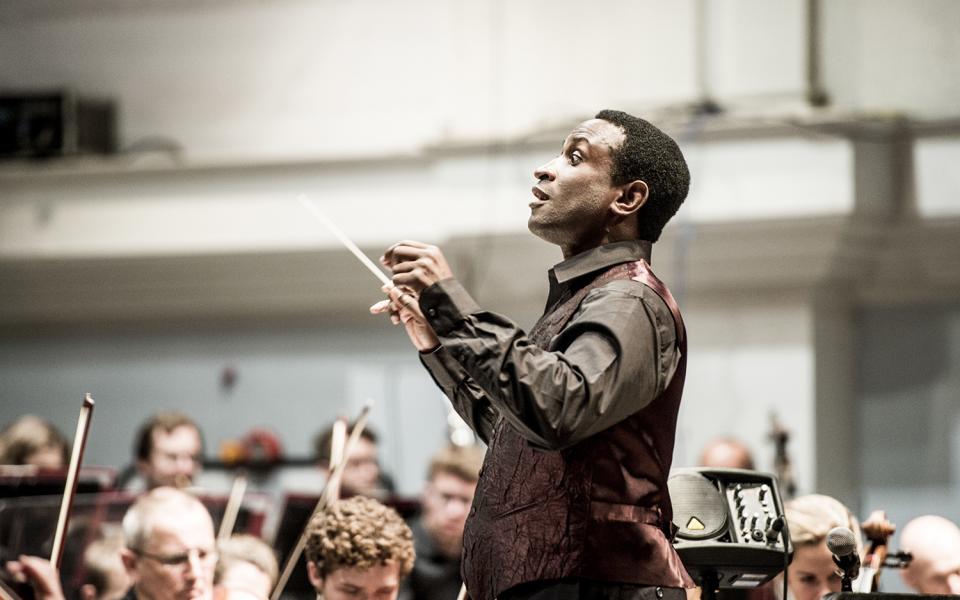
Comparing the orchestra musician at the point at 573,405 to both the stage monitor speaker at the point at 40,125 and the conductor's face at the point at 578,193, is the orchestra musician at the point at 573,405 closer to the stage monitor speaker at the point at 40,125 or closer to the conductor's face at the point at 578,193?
the conductor's face at the point at 578,193

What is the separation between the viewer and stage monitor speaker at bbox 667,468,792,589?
2.99 meters

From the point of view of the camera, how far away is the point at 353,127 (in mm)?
8500

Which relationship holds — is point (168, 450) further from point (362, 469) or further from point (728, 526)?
point (728, 526)

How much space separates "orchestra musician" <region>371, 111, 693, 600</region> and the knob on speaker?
0.48m

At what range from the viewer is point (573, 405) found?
228 centimetres

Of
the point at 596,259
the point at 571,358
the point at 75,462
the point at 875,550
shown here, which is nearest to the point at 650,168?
the point at 596,259

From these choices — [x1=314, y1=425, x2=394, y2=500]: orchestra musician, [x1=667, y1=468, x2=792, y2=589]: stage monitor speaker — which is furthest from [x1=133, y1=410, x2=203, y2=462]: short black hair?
[x1=667, y1=468, x2=792, y2=589]: stage monitor speaker

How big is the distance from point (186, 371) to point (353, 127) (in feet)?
5.55

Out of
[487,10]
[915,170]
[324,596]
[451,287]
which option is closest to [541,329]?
[451,287]

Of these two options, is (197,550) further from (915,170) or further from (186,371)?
(186,371)

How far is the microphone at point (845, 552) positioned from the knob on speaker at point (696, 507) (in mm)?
246

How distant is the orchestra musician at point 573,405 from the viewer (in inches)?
91.2

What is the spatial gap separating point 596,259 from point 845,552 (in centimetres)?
74

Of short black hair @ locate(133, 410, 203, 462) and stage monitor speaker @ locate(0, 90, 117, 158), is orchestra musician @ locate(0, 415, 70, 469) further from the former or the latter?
stage monitor speaker @ locate(0, 90, 117, 158)
